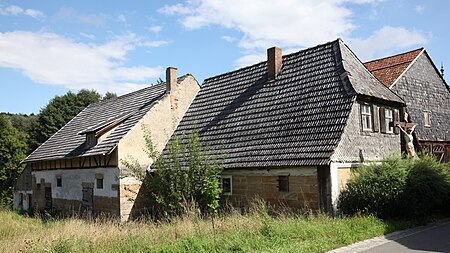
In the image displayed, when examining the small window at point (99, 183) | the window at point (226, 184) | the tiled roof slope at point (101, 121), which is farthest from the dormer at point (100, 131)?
the window at point (226, 184)

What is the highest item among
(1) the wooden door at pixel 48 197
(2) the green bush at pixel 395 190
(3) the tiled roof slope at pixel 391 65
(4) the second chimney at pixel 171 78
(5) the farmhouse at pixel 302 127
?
(3) the tiled roof slope at pixel 391 65

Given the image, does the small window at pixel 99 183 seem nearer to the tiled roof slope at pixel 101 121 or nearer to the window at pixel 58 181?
the tiled roof slope at pixel 101 121

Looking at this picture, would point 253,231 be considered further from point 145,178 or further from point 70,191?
point 70,191

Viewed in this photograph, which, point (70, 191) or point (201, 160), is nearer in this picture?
point (201, 160)

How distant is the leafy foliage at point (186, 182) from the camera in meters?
17.2

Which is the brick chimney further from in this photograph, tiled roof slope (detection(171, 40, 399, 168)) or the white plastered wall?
the white plastered wall

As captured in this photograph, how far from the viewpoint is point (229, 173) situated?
17719 mm

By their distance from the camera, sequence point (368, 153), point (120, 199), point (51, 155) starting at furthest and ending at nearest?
point (51, 155) → point (120, 199) → point (368, 153)

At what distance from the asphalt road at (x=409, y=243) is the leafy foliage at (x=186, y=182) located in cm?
753

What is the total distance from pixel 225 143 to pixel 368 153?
6.14 metres

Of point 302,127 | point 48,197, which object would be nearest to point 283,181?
point 302,127

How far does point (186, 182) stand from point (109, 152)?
478 centimetres

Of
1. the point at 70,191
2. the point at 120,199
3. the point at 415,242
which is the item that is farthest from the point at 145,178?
the point at 415,242

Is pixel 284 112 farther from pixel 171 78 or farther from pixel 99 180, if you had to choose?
pixel 99 180
